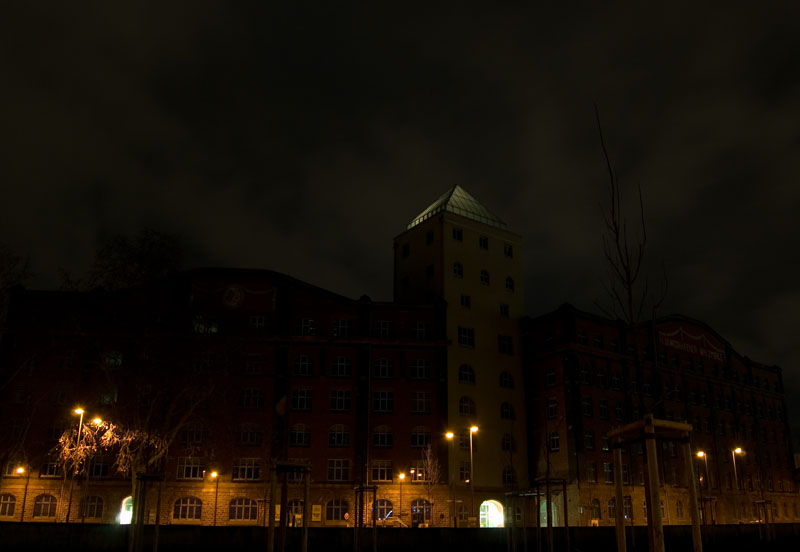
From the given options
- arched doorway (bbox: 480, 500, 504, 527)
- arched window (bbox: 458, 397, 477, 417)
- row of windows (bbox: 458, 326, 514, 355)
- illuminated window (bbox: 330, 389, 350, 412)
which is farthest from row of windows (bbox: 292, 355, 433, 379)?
arched doorway (bbox: 480, 500, 504, 527)

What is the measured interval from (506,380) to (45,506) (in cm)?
4245

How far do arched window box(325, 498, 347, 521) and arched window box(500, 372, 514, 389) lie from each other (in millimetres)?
19435

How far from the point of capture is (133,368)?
43.8 m

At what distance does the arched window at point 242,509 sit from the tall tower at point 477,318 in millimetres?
17513

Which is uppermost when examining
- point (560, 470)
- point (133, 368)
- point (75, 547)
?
point (133, 368)

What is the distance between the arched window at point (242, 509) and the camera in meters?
60.5

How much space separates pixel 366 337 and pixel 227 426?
18.7 meters

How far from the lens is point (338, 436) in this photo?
64.3m

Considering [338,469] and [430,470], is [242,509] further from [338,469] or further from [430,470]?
[430,470]

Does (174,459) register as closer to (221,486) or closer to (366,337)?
(221,486)

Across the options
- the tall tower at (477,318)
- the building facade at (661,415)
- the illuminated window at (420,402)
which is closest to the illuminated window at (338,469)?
the illuminated window at (420,402)

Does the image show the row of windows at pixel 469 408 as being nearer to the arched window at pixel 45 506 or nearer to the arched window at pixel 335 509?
the arched window at pixel 335 509

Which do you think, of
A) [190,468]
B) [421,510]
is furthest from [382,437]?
[190,468]

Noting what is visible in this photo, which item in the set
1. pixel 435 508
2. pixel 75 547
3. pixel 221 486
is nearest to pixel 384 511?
pixel 435 508
